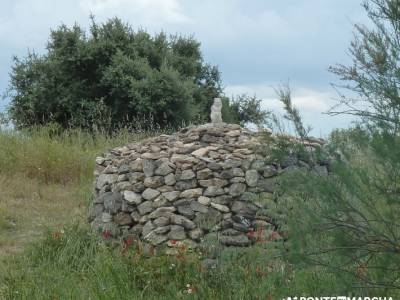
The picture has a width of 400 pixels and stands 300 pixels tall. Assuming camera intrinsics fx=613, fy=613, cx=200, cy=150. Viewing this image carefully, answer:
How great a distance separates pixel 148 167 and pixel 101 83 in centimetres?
804

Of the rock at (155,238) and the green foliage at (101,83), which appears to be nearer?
the rock at (155,238)

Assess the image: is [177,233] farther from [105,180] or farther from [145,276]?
[105,180]

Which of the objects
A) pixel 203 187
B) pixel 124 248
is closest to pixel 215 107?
pixel 203 187

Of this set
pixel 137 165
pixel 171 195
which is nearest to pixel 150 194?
pixel 171 195

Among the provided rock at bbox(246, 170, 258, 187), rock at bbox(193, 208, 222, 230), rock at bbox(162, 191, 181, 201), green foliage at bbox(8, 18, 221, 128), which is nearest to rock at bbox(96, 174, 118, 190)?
rock at bbox(162, 191, 181, 201)

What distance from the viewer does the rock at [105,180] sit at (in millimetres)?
7031

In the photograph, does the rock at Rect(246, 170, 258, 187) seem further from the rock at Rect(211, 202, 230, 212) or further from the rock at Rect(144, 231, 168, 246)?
the rock at Rect(144, 231, 168, 246)

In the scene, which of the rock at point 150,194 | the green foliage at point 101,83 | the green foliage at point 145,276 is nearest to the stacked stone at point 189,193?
the rock at point 150,194

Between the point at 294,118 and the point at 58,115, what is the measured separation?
11.9 m

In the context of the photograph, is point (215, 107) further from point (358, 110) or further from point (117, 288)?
point (358, 110)

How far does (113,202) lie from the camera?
262 inches

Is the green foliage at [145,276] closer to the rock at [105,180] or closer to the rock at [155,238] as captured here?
the rock at [155,238]

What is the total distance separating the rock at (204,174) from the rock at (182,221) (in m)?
0.51

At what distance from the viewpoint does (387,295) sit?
3439 millimetres
